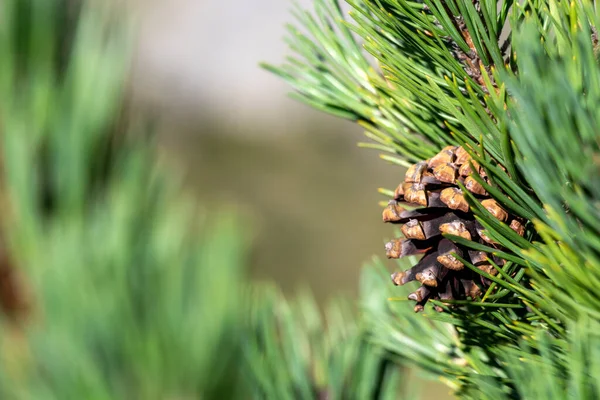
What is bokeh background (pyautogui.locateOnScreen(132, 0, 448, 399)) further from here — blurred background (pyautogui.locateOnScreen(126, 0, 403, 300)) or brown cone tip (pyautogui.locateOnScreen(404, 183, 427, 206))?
brown cone tip (pyautogui.locateOnScreen(404, 183, 427, 206))

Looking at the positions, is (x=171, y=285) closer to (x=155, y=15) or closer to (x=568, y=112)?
(x=568, y=112)

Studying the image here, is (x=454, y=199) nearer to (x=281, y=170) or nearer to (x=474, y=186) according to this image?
(x=474, y=186)

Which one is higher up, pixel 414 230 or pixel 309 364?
pixel 414 230

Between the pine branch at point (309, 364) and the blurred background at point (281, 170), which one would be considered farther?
the blurred background at point (281, 170)

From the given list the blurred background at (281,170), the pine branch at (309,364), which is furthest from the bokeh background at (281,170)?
the pine branch at (309,364)

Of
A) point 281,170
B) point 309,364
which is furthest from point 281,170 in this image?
point 309,364

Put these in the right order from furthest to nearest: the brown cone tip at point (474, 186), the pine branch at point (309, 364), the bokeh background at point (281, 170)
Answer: the bokeh background at point (281, 170) < the pine branch at point (309, 364) < the brown cone tip at point (474, 186)

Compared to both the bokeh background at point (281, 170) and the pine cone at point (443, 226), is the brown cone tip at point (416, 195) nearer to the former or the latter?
the pine cone at point (443, 226)

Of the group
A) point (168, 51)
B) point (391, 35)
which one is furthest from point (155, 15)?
point (391, 35)
